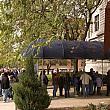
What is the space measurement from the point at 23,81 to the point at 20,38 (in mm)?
2308

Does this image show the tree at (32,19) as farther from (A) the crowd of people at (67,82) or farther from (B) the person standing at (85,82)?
(B) the person standing at (85,82)

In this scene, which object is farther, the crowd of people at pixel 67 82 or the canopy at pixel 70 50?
the canopy at pixel 70 50

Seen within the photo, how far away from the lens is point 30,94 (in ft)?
50.7

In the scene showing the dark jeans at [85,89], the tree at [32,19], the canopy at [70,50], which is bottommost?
the dark jeans at [85,89]

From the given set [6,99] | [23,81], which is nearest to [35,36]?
[23,81]

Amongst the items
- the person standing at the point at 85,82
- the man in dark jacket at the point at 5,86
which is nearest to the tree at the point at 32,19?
the man in dark jacket at the point at 5,86

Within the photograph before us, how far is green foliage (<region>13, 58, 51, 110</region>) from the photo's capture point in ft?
50.7

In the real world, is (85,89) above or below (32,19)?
below

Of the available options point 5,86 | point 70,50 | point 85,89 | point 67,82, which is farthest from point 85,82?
point 5,86

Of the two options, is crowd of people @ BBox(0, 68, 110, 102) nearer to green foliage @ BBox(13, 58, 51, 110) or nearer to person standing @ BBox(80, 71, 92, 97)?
person standing @ BBox(80, 71, 92, 97)

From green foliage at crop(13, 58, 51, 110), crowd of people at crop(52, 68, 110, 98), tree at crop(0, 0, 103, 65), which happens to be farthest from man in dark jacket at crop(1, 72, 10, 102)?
tree at crop(0, 0, 103, 65)

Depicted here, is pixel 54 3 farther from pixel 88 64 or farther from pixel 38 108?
pixel 88 64

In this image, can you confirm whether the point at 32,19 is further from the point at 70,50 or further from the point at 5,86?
the point at 70,50

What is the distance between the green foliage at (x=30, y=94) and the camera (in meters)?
15.5
